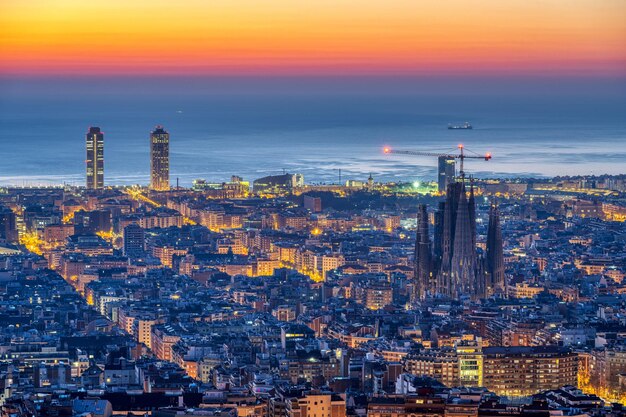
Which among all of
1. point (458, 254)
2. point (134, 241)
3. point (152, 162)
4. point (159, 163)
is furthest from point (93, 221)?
point (458, 254)

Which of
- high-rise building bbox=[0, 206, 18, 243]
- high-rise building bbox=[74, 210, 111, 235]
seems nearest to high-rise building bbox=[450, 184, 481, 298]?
high-rise building bbox=[0, 206, 18, 243]

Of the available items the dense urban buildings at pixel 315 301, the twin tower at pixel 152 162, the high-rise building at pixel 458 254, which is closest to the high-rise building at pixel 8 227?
the dense urban buildings at pixel 315 301

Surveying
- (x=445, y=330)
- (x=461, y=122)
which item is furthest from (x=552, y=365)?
(x=461, y=122)

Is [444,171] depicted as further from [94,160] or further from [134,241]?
[134,241]

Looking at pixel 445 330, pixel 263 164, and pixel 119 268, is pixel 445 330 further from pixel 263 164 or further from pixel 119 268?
pixel 263 164

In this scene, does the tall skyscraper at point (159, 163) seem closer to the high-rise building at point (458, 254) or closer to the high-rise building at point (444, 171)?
the high-rise building at point (444, 171)
